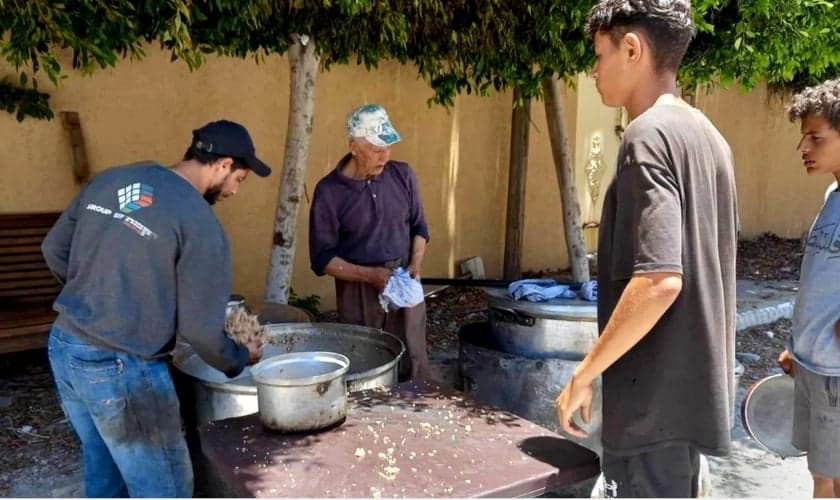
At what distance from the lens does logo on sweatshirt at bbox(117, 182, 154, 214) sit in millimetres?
2242

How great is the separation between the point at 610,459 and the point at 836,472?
118cm

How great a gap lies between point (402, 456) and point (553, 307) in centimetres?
164

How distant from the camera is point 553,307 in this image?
346 cm

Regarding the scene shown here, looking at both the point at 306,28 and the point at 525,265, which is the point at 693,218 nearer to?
the point at 306,28

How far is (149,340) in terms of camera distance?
91.4 inches

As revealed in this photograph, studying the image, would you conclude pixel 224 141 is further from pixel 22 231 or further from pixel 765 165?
pixel 765 165

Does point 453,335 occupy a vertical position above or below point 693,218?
below

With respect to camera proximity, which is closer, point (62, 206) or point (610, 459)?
point (610, 459)

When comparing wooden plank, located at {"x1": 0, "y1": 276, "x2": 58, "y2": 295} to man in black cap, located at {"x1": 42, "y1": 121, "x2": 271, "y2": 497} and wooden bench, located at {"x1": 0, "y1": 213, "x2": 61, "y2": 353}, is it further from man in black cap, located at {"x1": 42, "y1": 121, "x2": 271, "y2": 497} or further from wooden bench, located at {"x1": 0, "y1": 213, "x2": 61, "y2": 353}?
man in black cap, located at {"x1": 42, "y1": 121, "x2": 271, "y2": 497}

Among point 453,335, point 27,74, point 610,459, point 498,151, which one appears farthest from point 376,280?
point 498,151

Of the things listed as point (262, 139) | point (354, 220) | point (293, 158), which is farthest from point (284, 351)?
point (262, 139)

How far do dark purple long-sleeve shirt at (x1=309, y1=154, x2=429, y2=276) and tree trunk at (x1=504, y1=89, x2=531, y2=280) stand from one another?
434 centimetres

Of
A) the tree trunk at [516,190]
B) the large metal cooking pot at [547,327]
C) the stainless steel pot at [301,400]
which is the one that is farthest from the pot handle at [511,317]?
the tree trunk at [516,190]

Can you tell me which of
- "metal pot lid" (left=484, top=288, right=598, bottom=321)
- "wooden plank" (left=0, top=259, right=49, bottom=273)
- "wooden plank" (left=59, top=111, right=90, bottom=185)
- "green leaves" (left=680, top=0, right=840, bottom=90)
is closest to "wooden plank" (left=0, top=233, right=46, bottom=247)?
"wooden plank" (left=0, top=259, right=49, bottom=273)
